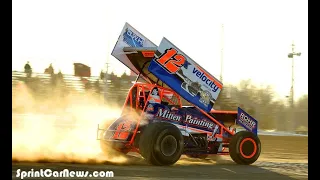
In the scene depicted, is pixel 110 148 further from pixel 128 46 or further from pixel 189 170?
pixel 128 46

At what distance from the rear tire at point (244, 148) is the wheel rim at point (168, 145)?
67.7 inches

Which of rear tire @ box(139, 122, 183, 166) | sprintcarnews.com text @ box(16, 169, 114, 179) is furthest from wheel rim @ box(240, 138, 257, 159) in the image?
sprintcarnews.com text @ box(16, 169, 114, 179)

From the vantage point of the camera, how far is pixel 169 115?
33.9 feet

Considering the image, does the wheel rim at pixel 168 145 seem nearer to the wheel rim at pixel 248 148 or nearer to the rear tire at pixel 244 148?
the rear tire at pixel 244 148

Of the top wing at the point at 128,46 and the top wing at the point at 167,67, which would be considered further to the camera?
the top wing at the point at 128,46

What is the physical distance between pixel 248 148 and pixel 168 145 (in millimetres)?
2280

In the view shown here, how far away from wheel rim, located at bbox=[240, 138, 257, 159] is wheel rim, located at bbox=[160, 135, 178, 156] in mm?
1931

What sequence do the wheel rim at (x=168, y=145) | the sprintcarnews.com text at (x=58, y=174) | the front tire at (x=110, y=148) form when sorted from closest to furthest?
the sprintcarnews.com text at (x=58, y=174) → the wheel rim at (x=168, y=145) → the front tire at (x=110, y=148)

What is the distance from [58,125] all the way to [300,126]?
20895 mm

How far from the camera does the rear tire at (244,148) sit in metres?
10.7

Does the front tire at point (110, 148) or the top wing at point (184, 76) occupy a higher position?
the top wing at point (184, 76)

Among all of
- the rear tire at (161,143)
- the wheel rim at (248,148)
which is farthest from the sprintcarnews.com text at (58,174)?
the wheel rim at (248,148)

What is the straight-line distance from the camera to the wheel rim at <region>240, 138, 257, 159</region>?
35.5ft

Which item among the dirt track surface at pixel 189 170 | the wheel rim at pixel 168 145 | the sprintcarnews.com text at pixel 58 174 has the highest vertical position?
the wheel rim at pixel 168 145
